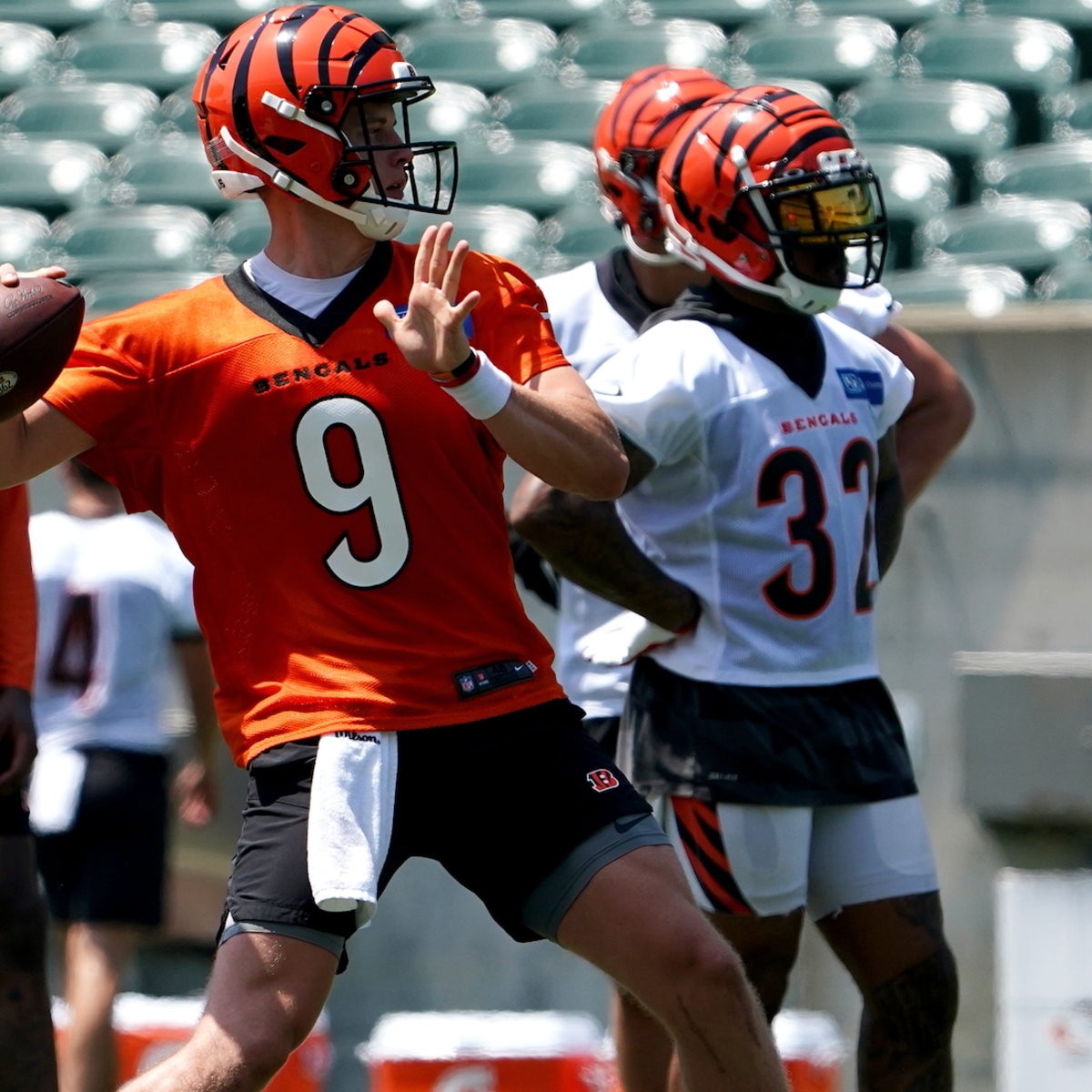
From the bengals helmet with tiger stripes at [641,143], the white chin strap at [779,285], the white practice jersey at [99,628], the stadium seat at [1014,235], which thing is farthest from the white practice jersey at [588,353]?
the stadium seat at [1014,235]

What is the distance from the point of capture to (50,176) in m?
7.98

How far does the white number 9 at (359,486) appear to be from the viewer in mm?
2865

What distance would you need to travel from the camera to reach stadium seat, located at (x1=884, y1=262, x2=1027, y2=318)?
6.15 m

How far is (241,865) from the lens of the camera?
2.85 m

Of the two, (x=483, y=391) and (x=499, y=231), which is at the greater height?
(x=483, y=391)

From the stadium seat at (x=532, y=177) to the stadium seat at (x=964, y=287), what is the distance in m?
1.54

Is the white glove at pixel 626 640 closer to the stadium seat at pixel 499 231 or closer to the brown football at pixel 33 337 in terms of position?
the brown football at pixel 33 337

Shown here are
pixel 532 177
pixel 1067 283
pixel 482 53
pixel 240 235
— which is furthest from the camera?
pixel 482 53

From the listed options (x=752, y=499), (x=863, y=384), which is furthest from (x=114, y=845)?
(x=863, y=384)

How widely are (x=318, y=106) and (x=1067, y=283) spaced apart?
3837 millimetres

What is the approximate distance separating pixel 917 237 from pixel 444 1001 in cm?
328

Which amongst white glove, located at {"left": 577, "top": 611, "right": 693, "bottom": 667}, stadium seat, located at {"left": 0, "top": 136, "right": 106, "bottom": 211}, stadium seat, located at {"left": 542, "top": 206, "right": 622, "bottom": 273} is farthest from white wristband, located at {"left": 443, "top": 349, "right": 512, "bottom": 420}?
stadium seat, located at {"left": 0, "top": 136, "right": 106, "bottom": 211}

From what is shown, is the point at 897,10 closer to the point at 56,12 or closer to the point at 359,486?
the point at 56,12

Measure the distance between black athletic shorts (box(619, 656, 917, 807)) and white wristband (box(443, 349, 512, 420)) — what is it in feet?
3.01
